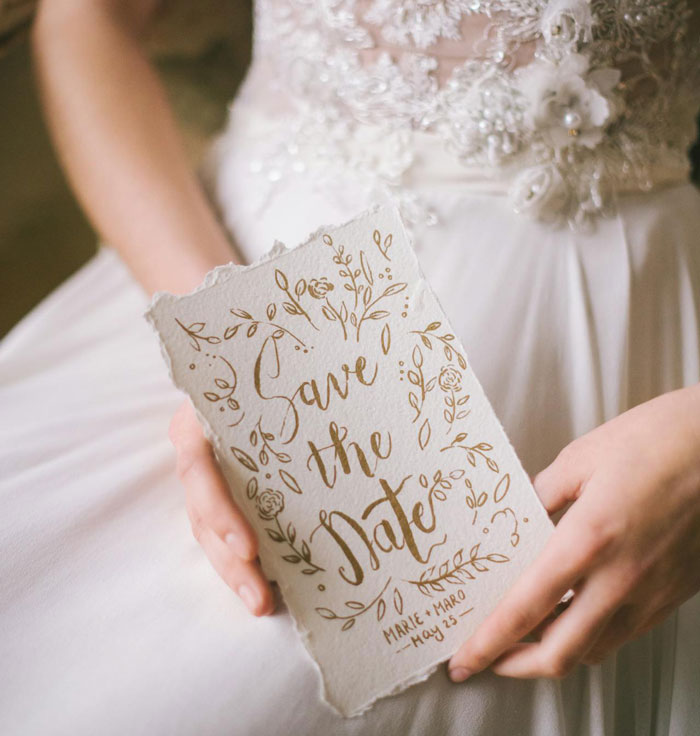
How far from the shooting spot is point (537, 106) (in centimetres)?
68

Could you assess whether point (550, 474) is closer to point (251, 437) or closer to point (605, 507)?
point (605, 507)

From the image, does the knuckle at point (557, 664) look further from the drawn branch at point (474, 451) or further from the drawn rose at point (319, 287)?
the drawn rose at point (319, 287)

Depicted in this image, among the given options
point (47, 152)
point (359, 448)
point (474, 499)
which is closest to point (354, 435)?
point (359, 448)

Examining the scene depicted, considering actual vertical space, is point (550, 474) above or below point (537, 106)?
below

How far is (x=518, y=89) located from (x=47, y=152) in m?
0.92

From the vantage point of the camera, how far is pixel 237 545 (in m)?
0.49

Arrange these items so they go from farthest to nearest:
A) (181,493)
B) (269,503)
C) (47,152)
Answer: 1. (47,152)
2. (181,493)
3. (269,503)

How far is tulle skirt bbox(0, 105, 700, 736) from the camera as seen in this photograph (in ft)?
1.63

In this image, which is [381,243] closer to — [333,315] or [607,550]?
[333,315]

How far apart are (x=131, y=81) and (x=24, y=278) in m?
0.48

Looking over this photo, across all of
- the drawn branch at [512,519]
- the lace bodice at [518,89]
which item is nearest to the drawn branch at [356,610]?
the drawn branch at [512,519]

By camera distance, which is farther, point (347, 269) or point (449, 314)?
point (449, 314)

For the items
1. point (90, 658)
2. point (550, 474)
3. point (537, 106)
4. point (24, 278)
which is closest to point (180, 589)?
point (90, 658)

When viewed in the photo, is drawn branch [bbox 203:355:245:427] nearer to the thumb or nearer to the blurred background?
the thumb
